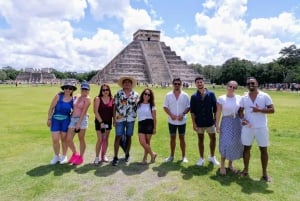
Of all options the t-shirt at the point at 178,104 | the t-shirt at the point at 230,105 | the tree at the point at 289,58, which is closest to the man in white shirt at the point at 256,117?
the t-shirt at the point at 230,105

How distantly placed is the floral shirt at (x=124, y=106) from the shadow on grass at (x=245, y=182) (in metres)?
2.26

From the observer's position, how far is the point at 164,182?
670cm

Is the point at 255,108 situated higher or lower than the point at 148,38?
lower

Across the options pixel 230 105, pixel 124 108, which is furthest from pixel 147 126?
pixel 230 105

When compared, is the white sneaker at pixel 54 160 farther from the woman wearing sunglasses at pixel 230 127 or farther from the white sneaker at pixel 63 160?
the woman wearing sunglasses at pixel 230 127

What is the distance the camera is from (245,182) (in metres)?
6.74

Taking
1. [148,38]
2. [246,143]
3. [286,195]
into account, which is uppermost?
[148,38]

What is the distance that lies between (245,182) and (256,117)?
1.28 meters

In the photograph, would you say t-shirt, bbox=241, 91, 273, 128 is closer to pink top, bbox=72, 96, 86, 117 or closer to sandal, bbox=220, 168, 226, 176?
sandal, bbox=220, 168, 226, 176

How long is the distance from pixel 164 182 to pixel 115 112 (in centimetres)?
201

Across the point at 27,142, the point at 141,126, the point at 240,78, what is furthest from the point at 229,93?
the point at 240,78

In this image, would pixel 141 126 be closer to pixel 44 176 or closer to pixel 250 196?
pixel 44 176

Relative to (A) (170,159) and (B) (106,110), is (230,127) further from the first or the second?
(B) (106,110)

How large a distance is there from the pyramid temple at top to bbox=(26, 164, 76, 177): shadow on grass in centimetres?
6498
